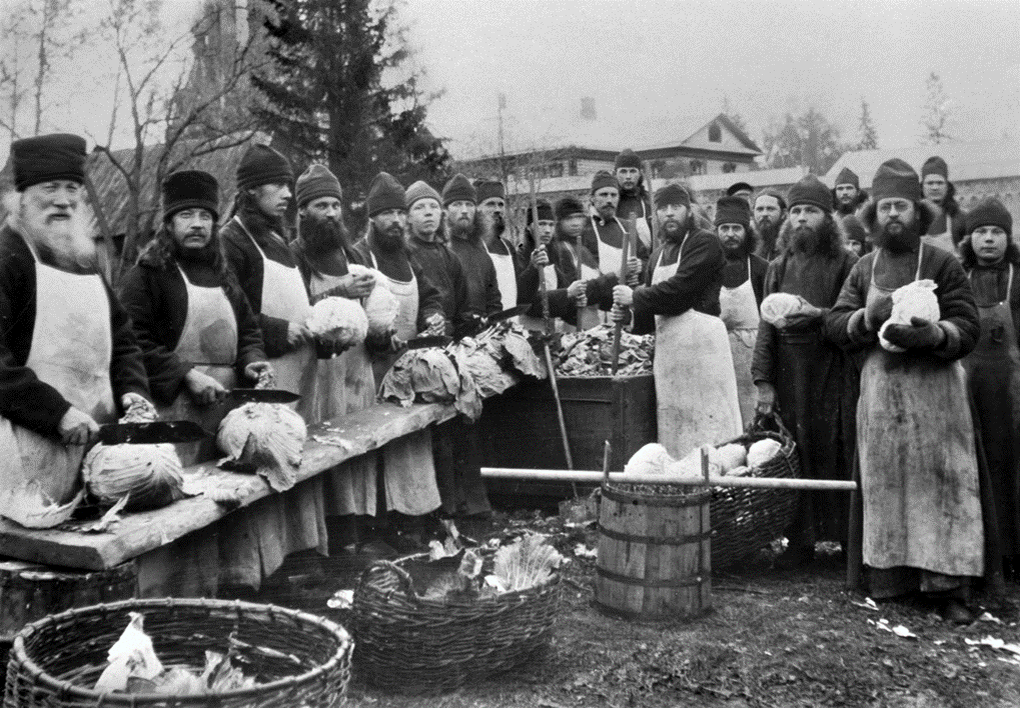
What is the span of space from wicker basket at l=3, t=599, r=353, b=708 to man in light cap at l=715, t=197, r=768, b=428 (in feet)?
20.0

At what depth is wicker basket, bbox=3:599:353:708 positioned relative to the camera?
2.54 metres

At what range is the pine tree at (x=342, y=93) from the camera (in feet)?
66.0

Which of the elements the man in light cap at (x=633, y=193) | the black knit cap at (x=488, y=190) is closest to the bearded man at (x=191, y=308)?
the black knit cap at (x=488, y=190)

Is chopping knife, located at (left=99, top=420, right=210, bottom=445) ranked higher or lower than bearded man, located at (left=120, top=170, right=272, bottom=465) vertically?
lower

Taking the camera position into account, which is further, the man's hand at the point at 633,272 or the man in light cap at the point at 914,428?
the man's hand at the point at 633,272

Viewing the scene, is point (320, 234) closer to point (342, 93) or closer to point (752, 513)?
point (752, 513)

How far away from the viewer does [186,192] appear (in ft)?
16.9

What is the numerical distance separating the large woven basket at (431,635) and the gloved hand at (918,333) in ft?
8.00

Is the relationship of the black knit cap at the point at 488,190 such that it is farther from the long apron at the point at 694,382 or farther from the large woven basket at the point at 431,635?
the large woven basket at the point at 431,635

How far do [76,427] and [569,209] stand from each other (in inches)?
264

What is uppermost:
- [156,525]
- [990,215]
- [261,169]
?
[261,169]

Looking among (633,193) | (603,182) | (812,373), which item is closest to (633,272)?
(603,182)

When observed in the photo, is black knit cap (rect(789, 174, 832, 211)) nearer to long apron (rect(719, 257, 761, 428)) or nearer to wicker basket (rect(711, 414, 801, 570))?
wicker basket (rect(711, 414, 801, 570))

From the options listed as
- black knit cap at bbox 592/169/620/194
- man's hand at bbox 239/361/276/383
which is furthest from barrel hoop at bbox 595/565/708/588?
black knit cap at bbox 592/169/620/194
